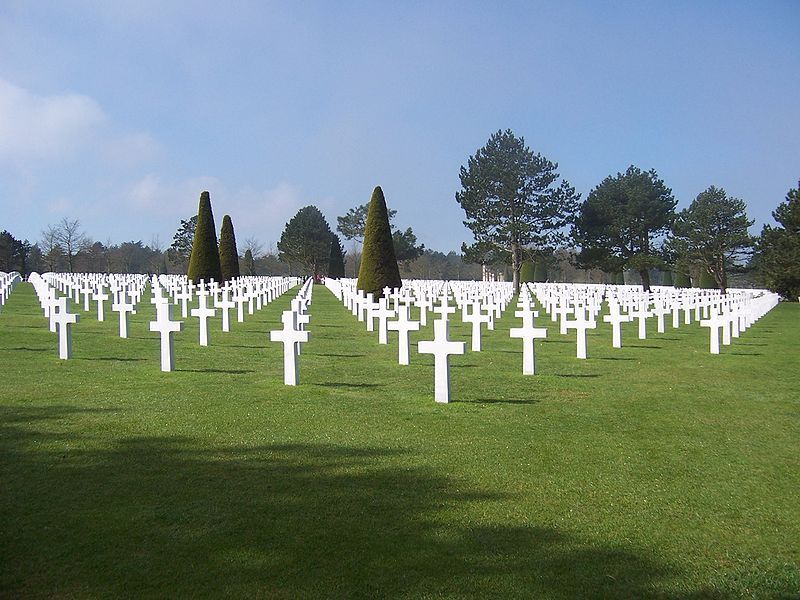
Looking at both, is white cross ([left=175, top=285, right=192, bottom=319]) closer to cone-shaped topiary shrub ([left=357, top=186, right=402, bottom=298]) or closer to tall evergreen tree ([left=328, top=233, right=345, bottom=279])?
cone-shaped topiary shrub ([left=357, top=186, right=402, bottom=298])

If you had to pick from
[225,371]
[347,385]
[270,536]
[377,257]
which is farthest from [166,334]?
[377,257]

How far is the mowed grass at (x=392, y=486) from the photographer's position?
3.34m

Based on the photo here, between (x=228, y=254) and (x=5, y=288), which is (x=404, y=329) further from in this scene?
(x=228, y=254)

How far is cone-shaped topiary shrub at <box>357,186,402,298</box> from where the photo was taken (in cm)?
2798

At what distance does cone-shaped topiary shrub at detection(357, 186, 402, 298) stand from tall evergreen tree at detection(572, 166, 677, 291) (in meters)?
24.3

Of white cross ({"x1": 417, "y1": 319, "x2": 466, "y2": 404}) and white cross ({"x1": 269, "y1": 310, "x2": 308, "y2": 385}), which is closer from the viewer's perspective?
white cross ({"x1": 417, "y1": 319, "x2": 466, "y2": 404})

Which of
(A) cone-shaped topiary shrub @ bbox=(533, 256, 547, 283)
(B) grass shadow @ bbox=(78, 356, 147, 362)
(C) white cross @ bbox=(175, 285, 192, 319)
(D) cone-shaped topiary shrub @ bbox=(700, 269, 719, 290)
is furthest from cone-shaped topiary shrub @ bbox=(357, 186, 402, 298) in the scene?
(A) cone-shaped topiary shrub @ bbox=(533, 256, 547, 283)

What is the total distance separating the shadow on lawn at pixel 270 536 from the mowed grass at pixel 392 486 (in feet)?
0.05

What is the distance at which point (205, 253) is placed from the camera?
1420 inches

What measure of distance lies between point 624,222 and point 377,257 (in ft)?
85.6

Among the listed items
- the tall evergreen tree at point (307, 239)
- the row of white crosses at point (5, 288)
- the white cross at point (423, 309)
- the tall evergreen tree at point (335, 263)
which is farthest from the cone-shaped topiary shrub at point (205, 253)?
the tall evergreen tree at point (307, 239)

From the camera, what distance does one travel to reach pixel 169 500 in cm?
426

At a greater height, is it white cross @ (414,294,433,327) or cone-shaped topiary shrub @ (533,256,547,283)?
cone-shaped topiary shrub @ (533,256,547,283)

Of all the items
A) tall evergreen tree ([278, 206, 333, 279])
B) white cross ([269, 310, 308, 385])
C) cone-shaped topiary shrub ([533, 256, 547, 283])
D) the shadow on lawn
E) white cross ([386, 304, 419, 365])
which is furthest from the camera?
tall evergreen tree ([278, 206, 333, 279])
